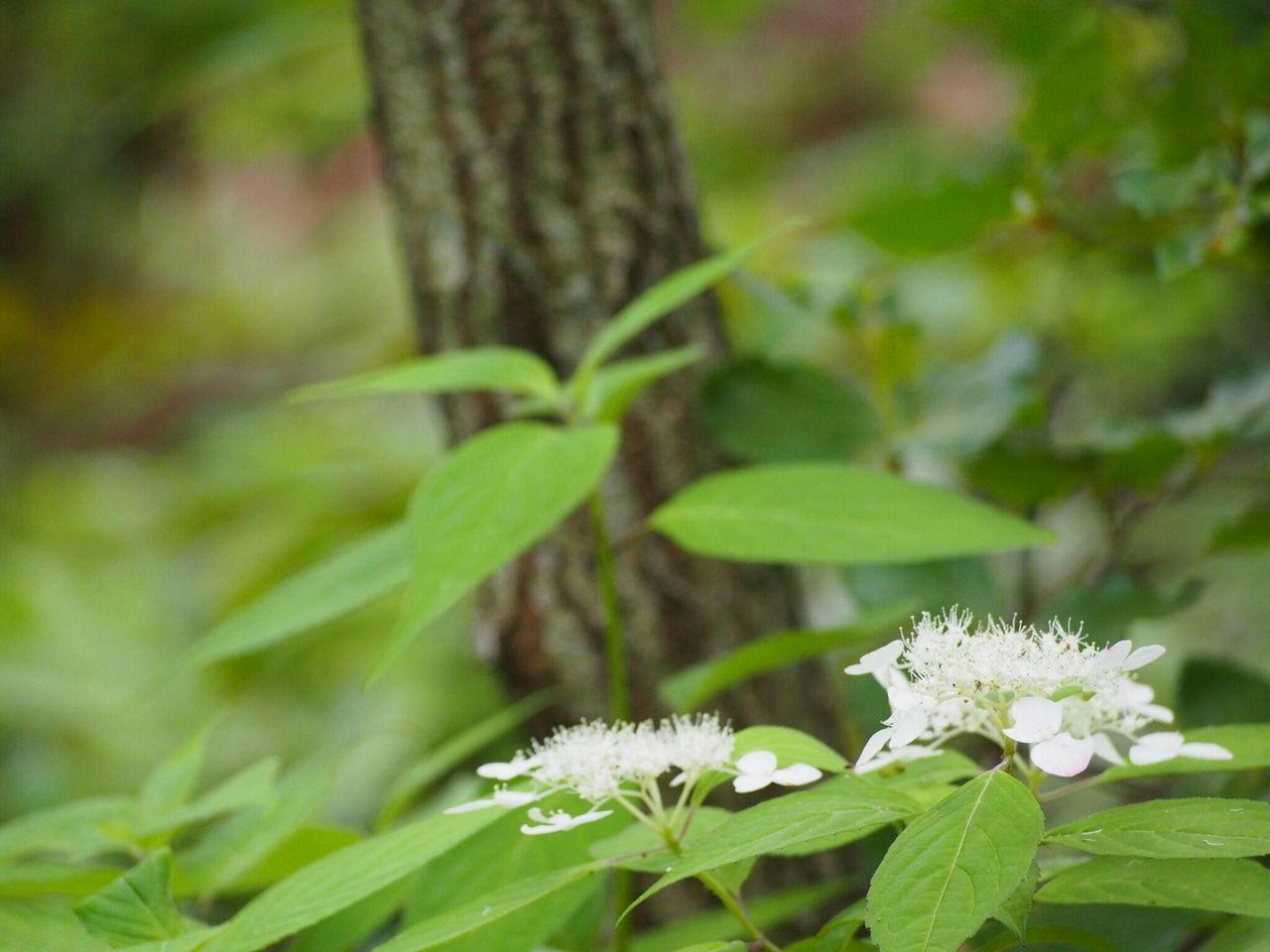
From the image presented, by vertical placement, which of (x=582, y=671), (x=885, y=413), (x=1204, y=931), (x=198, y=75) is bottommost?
(x=1204, y=931)

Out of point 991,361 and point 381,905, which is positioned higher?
point 991,361

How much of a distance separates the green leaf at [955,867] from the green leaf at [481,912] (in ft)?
0.33

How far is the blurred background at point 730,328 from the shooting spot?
76 cm

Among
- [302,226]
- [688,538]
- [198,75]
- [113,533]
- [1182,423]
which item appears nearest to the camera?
[688,538]

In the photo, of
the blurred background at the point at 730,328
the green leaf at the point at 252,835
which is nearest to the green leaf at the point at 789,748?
the green leaf at the point at 252,835

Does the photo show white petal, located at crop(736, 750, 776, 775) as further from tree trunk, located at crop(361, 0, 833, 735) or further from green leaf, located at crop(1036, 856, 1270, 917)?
tree trunk, located at crop(361, 0, 833, 735)

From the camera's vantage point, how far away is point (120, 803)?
1.80 ft

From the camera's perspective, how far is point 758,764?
0.38 metres

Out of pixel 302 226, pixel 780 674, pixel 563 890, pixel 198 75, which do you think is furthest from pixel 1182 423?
pixel 302 226

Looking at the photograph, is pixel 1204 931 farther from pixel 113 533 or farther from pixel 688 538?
pixel 113 533

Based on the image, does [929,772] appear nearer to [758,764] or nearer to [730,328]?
[758,764]

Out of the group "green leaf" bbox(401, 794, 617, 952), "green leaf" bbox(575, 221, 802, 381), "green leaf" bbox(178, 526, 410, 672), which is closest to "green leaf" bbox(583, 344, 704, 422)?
"green leaf" bbox(575, 221, 802, 381)

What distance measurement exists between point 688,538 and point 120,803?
1.05 ft

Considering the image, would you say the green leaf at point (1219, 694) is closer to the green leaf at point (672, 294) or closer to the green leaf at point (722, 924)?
the green leaf at point (722, 924)
